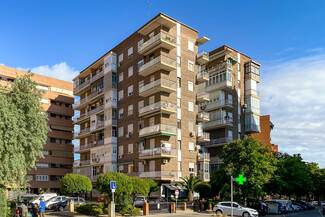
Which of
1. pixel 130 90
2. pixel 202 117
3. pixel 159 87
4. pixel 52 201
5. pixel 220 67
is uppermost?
pixel 220 67

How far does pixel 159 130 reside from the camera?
143ft

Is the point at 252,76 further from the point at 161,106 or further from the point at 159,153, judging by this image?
the point at 159,153

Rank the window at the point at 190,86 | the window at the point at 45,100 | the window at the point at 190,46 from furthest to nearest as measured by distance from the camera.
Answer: the window at the point at 45,100
the window at the point at 190,46
the window at the point at 190,86

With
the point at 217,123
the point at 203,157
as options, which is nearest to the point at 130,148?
the point at 203,157

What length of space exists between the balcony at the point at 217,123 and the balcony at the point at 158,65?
12.2m

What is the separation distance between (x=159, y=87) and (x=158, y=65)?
117 inches

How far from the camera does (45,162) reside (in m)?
65.9

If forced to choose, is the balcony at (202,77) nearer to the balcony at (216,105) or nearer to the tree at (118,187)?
the balcony at (216,105)

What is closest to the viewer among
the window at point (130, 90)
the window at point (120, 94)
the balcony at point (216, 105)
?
the window at point (130, 90)

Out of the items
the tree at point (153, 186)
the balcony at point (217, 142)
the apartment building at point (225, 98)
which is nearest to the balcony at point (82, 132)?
the apartment building at point (225, 98)

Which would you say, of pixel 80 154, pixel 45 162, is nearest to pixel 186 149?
pixel 80 154

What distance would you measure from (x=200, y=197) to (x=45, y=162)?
34.4m

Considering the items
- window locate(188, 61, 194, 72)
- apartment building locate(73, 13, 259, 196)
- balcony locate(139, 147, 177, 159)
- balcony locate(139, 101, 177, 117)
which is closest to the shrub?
balcony locate(139, 147, 177, 159)

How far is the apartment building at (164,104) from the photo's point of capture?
45.3 metres
